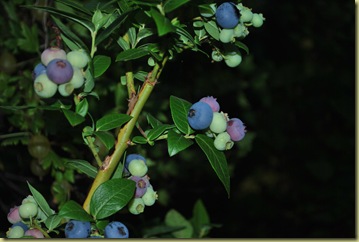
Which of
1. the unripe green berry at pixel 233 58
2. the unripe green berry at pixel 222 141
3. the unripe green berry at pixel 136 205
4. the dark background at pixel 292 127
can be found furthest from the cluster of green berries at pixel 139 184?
the dark background at pixel 292 127

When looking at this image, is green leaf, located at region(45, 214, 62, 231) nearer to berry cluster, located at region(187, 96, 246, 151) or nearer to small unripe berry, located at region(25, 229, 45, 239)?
small unripe berry, located at region(25, 229, 45, 239)

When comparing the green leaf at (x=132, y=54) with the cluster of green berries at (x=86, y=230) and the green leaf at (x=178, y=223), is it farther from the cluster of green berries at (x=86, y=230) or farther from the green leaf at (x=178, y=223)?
the green leaf at (x=178, y=223)

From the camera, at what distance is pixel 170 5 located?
2.82 feet

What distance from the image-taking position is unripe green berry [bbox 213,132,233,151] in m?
0.96

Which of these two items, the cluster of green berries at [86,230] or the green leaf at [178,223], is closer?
the cluster of green berries at [86,230]

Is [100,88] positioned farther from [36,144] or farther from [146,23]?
[146,23]

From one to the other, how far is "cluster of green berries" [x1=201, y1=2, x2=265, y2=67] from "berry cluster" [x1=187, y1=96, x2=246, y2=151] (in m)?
0.10

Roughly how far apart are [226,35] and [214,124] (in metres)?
0.13

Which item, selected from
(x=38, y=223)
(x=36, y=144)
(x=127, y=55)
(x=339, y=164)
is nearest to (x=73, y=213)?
(x=38, y=223)

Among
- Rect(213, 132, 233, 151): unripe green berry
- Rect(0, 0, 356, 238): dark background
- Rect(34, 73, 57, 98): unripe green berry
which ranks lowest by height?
Rect(0, 0, 356, 238): dark background

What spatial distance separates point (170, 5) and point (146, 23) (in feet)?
0.51

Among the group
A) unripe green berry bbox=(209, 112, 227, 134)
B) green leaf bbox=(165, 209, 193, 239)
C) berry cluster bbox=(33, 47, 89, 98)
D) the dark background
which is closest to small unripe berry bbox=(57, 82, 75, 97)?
berry cluster bbox=(33, 47, 89, 98)

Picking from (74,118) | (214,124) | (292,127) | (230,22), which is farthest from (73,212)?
(292,127)

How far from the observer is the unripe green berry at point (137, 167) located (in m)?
0.97
